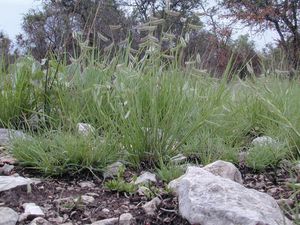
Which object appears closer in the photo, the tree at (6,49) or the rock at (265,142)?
the rock at (265,142)

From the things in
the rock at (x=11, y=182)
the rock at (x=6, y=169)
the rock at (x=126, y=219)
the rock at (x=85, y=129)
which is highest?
the rock at (x=85, y=129)

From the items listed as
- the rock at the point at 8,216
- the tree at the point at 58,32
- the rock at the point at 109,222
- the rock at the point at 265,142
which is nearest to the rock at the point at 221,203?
the rock at the point at 109,222

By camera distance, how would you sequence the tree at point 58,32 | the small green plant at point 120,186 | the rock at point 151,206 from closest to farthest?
the rock at point 151,206, the small green plant at point 120,186, the tree at point 58,32

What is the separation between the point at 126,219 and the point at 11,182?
53 centimetres

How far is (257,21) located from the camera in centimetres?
1230

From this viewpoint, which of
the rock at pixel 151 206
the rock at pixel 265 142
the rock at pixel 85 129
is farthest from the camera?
the rock at pixel 265 142

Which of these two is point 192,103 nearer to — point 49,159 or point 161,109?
point 161,109

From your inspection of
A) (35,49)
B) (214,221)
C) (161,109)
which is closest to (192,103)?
(161,109)

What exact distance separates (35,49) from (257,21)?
9333 millimetres

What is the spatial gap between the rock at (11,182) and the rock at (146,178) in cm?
46

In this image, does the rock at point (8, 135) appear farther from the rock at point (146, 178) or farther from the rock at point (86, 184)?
the rock at point (146, 178)

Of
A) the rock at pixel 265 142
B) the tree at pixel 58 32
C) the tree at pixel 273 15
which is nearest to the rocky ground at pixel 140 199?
the rock at pixel 265 142

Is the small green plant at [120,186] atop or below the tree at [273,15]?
below

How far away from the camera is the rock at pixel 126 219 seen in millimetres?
1704
